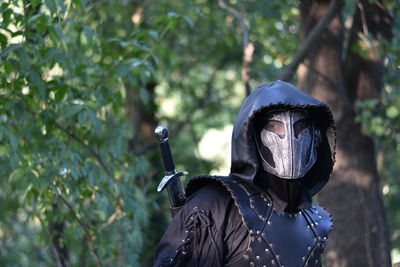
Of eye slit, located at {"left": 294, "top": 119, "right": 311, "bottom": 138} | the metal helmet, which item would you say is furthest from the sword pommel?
eye slit, located at {"left": 294, "top": 119, "right": 311, "bottom": 138}

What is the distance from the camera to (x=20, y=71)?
206 inches

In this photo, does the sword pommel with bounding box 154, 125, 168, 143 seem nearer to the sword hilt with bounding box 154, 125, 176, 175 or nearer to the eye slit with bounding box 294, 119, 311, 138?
the sword hilt with bounding box 154, 125, 176, 175

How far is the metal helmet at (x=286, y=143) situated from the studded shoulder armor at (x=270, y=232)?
0.60ft

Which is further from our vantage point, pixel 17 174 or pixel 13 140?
pixel 17 174

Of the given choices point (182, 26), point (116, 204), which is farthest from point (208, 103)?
point (116, 204)

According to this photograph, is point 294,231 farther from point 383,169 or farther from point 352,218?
point 383,169

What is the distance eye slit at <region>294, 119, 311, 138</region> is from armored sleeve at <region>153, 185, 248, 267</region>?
18.6 inches

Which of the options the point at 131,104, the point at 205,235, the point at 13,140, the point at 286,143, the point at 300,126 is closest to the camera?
the point at 205,235

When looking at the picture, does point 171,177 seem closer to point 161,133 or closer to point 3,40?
point 161,133

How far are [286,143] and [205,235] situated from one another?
610 mm

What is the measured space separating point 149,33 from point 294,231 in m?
2.61

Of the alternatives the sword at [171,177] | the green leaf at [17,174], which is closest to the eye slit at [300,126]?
the sword at [171,177]

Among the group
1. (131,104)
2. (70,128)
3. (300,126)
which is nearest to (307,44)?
(70,128)

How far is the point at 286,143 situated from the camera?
3.72 m
